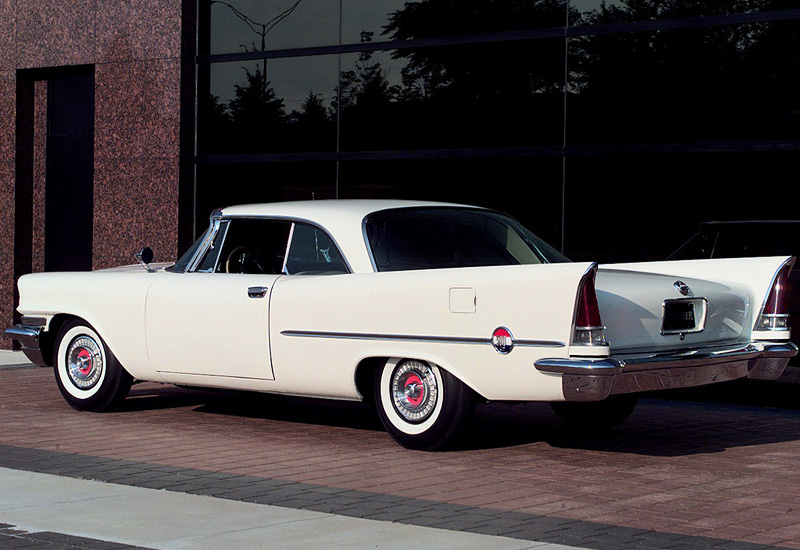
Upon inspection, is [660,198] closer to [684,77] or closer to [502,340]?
[684,77]

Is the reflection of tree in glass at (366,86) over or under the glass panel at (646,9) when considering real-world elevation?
under

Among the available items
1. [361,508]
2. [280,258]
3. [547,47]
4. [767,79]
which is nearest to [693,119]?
[767,79]

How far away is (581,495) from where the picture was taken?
667 cm

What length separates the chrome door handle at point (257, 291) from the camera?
8.52m

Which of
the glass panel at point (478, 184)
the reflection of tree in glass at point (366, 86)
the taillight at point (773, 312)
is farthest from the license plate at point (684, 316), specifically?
the reflection of tree in glass at point (366, 86)

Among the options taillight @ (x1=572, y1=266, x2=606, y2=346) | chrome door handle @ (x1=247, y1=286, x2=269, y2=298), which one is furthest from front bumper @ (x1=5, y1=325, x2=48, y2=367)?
taillight @ (x1=572, y1=266, x2=606, y2=346)

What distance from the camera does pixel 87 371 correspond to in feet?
32.1

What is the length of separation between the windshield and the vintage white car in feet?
0.04

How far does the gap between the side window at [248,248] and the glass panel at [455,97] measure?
4.32m

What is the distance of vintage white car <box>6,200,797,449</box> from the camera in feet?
23.8

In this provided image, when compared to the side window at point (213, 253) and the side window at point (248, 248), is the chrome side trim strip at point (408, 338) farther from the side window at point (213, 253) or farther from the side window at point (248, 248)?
the side window at point (213, 253)

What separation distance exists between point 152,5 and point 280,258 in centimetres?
744

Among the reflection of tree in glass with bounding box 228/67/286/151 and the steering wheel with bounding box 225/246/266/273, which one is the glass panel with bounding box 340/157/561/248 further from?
the steering wheel with bounding box 225/246/266/273

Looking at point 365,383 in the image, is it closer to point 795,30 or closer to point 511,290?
point 511,290
